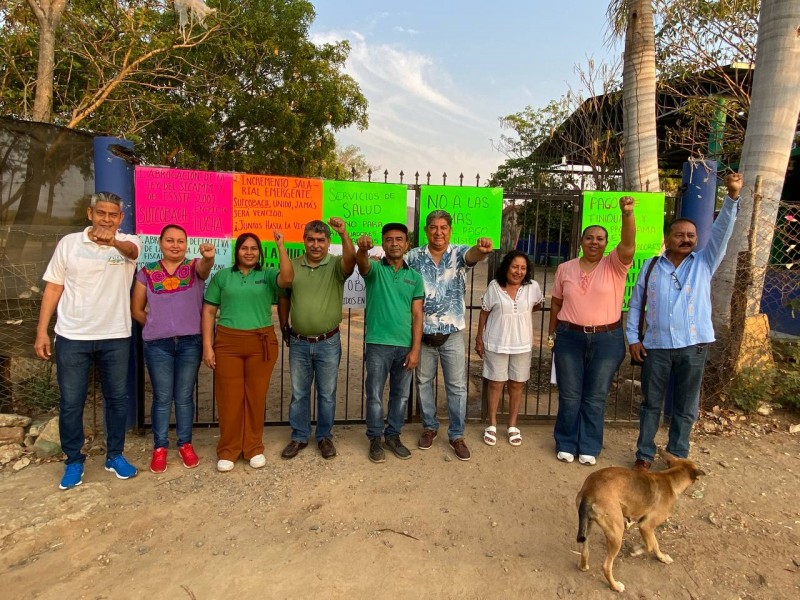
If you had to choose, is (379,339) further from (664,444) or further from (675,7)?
(675,7)

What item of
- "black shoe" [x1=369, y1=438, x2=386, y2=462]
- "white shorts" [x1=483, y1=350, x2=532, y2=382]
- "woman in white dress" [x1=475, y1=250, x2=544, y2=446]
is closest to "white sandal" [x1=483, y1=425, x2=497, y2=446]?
"woman in white dress" [x1=475, y1=250, x2=544, y2=446]

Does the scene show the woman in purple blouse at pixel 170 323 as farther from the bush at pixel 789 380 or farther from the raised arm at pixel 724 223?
the bush at pixel 789 380

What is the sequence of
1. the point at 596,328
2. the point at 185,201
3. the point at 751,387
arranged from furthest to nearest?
the point at 751,387
the point at 185,201
the point at 596,328

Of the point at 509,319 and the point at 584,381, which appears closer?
the point at 584,381

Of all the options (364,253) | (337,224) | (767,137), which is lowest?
(364,253)

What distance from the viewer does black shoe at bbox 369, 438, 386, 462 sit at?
12.6ft

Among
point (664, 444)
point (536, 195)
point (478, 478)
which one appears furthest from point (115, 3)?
point (664, 444)

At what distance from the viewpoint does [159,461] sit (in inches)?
142

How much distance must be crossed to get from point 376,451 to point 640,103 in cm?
473

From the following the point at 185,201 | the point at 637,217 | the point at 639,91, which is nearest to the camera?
the point at 185,201

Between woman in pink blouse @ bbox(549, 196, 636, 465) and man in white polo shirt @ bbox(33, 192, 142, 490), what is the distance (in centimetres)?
326

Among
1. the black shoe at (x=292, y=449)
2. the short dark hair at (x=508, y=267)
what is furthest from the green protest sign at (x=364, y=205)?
the black shoe at (x=292, y=449)

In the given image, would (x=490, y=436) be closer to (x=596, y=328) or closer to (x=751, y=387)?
(x=596, y=328)

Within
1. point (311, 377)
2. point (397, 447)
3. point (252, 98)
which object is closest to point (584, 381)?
point (397, 447)
